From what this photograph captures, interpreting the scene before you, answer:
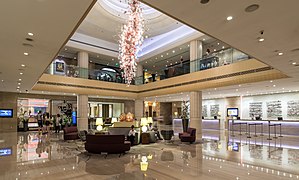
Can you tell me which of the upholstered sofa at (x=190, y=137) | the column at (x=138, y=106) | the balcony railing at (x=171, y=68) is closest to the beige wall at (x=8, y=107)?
the balcony railing at (x=171, y=68)

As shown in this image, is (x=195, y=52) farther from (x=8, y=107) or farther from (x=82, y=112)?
(x=8, y=107)

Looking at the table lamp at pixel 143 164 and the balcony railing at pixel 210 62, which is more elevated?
the balcony railing at pixel 210 62

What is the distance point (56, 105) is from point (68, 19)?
20.0m

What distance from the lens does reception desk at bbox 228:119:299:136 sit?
13.9 m

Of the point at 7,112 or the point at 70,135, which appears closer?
the point at 70,135

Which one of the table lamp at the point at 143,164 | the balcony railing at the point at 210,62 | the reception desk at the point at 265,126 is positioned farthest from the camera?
the reception desk at the point at 265,126

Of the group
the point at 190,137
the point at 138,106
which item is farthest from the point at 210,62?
the point at 138,106

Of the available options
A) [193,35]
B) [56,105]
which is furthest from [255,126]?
[56,105]

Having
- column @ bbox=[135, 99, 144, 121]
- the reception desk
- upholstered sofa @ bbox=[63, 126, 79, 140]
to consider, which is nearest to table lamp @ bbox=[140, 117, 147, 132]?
upholstered sofa @ bbox=[63, 126, 79, 140]

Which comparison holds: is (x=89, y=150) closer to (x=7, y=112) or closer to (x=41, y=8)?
(x=41, y=8)

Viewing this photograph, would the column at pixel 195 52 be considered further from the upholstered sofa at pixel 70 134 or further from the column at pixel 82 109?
the upholstered sofa at pixel 70 134

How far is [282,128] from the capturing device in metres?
14.5

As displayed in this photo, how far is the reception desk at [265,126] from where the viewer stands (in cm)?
1392

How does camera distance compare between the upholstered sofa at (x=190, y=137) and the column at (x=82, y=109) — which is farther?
the column at (x=82, y=109)
